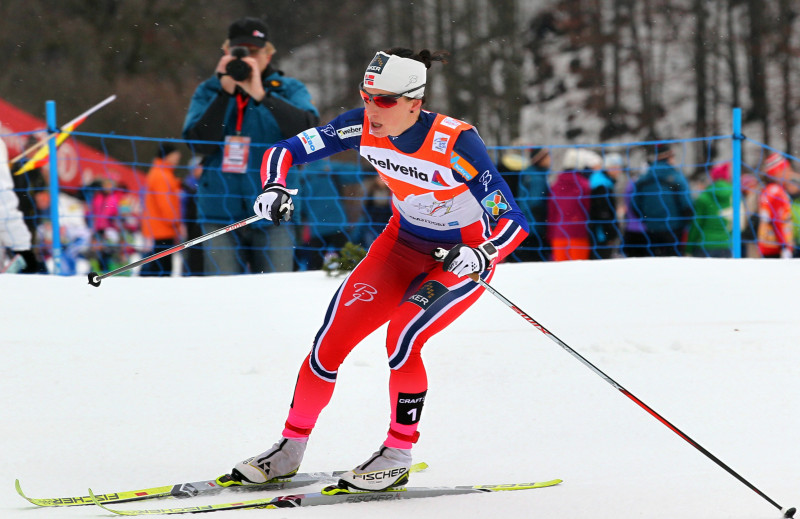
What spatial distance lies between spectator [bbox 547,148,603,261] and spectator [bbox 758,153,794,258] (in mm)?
1735

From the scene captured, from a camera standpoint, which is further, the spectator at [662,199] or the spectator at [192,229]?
the spectator at [662,199]

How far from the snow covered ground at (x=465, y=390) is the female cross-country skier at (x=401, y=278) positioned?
339 millimetres

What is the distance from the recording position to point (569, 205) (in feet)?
26.0

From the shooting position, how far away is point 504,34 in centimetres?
1352

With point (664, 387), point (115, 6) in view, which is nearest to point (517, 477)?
point (664, 387)

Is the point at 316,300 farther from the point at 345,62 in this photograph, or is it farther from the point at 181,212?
the point at 345,62

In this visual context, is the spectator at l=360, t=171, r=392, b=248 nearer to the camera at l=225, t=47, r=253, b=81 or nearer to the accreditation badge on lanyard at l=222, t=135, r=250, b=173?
the accreditation badge on lanyard at l=222, t=135, r=250, b=173

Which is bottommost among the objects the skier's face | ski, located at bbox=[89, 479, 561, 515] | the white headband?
ski, located at bbox=[89, 479, 561, 515]

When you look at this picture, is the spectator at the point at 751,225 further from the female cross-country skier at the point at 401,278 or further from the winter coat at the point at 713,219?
the female cross-country skier at the point at 401,278

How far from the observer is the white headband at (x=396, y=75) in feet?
11.1

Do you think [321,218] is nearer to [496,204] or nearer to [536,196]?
[536,196]

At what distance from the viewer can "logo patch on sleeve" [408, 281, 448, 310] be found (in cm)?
337

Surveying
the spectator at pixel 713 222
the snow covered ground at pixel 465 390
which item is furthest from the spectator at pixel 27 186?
the spectator at pixel 713 222

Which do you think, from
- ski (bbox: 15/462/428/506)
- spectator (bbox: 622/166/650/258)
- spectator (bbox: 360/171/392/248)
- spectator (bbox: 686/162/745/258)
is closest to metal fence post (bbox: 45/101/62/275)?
spectator (bbox: 360/171/392/248)
